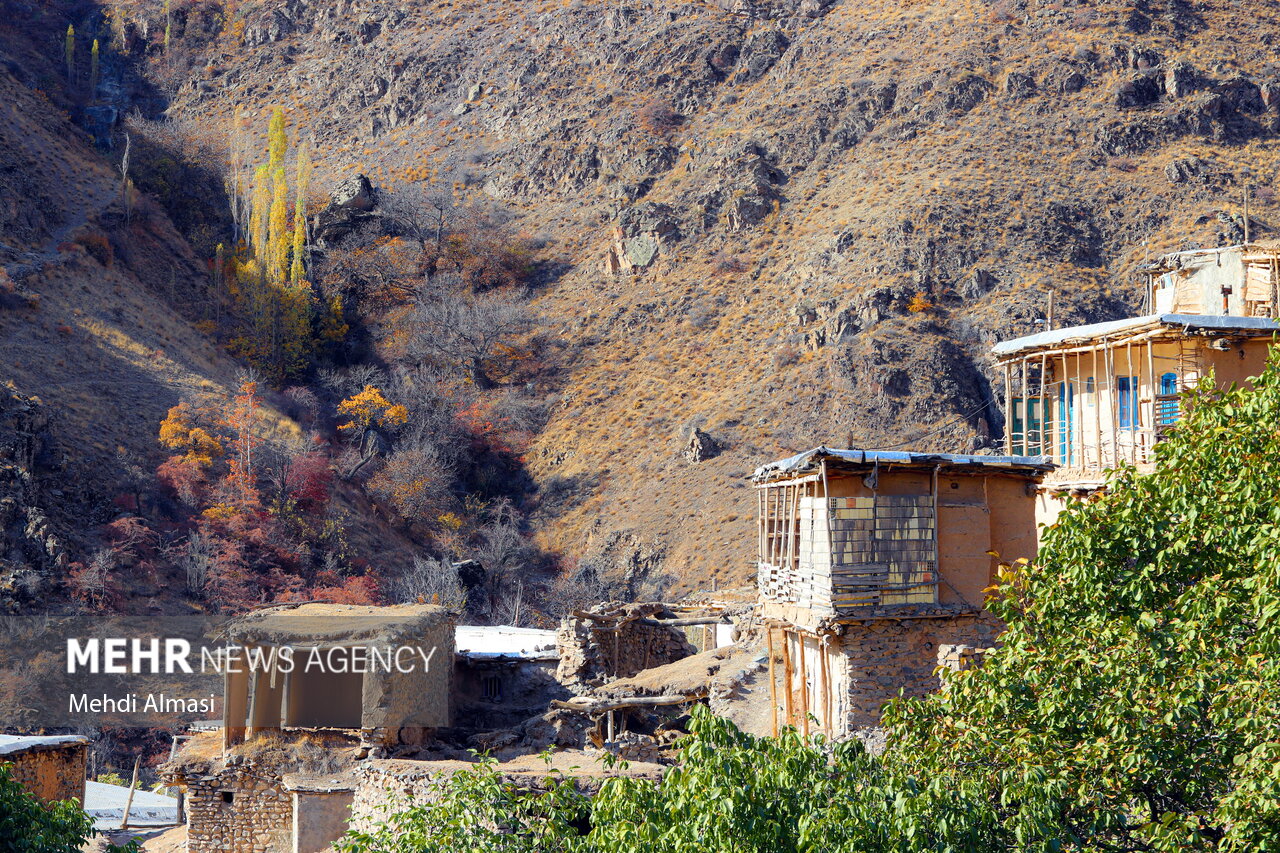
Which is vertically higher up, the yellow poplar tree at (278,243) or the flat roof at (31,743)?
the yellow poplar tree at (278,243)

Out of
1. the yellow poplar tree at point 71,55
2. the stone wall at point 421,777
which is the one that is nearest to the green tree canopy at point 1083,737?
the stone wall at point 421,777

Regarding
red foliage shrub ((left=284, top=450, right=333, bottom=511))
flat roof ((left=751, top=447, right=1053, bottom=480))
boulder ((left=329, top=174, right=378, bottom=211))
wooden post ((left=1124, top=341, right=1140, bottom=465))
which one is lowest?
flat roof ((left=751, top=447, right=1053, bottom=480))

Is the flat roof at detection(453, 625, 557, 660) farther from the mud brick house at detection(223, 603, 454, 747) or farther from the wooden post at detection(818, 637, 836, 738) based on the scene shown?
the wooden post at detection(818, 637, 836, 738)

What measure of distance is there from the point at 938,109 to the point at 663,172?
1425 centimetres

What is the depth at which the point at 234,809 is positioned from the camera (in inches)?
834

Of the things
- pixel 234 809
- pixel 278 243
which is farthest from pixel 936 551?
pixel 278 243

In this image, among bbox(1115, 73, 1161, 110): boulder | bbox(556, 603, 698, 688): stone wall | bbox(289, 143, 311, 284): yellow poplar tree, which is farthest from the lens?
bbox(289, 143, 311, 284): yellow poplar tree

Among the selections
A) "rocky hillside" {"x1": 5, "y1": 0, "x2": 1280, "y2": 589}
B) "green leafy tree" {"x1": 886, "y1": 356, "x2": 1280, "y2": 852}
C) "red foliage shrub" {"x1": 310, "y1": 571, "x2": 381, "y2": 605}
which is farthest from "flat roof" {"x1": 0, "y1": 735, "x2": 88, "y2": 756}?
"rocky hillside" {"x1": 5, "y1": 0, "x2": 1280, "y2": 589}

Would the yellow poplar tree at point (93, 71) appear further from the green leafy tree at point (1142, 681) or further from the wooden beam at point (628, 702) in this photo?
the green leafy tree at point (1142, 681)

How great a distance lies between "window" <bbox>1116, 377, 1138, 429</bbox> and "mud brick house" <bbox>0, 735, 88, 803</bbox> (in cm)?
1874

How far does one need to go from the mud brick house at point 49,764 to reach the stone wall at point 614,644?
9.37 m

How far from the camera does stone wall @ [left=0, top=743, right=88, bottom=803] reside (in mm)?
21328

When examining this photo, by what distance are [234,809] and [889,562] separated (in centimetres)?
1145

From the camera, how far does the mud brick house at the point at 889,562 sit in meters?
18.5
